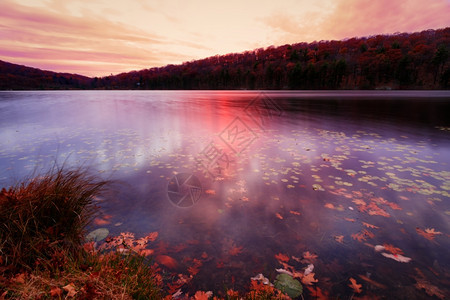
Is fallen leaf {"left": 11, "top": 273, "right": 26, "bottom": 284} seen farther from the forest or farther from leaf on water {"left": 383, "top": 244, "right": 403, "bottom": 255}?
the forest

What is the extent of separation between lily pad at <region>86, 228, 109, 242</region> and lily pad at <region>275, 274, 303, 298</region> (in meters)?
3.24

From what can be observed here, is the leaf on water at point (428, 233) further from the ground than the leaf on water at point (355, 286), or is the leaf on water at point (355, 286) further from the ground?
the leaf on water at point (428, 233)

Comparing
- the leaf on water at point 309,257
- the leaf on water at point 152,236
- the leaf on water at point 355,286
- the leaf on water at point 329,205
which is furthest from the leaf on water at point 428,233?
the leaf on water at point 152,236

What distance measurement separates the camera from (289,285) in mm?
3004

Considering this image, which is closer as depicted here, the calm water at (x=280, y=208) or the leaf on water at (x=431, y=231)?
the calm water at (x=280, y=208)

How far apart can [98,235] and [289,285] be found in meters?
3.54

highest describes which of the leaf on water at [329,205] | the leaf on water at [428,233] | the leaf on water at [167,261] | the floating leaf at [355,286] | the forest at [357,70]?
the forest at [357,70]

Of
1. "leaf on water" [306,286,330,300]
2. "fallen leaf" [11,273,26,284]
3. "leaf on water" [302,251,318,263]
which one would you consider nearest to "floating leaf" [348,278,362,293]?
"leaf on water" [306,286,330,300]

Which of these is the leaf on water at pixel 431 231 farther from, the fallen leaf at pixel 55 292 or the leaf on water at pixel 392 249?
the fallen leaf at pixel 55 292

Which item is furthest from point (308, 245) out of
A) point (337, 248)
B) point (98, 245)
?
point (98, 245)

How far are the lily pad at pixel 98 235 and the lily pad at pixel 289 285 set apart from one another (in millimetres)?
3238

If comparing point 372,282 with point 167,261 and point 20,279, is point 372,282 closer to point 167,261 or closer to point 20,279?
point 167,261

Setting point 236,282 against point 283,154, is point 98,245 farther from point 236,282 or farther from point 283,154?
point 283,154

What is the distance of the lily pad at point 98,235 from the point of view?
152 inches
